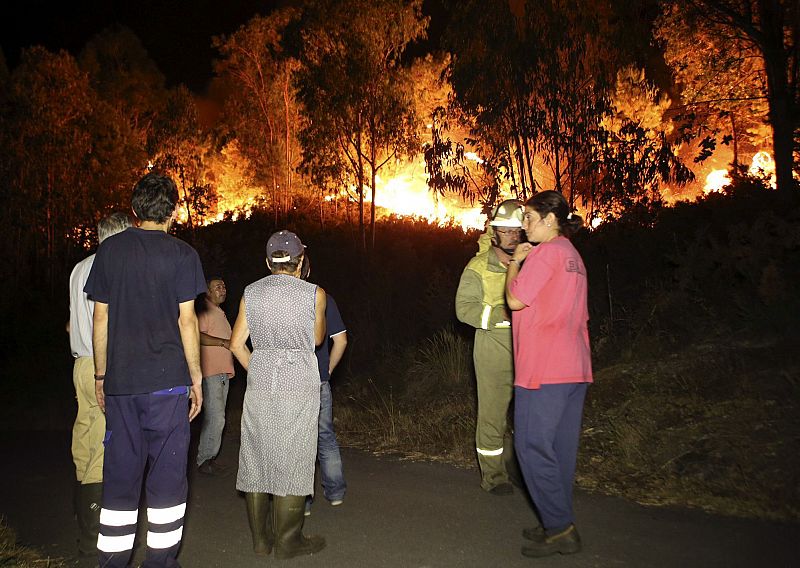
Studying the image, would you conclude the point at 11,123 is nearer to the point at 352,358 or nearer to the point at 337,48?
the point at 337,48

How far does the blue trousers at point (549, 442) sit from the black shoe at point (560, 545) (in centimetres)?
4

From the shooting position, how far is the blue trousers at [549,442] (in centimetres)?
526

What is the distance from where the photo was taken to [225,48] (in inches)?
1778

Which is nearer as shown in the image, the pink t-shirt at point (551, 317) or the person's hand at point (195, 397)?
the person's hand at point (195, 397)

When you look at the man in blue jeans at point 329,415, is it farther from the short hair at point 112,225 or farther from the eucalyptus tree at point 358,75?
the eucalyptus tree at point 358,75

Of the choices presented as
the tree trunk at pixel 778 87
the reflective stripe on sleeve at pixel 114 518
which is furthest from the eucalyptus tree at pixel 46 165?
the reflective stripe on sleeve at pixel 114 518

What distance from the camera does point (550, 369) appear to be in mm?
5215

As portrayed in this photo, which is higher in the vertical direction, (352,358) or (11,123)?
(11,123)

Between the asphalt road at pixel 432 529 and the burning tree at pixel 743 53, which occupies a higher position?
the burning tree at pixel 743 53

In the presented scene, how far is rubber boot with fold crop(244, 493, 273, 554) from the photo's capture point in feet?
18.0

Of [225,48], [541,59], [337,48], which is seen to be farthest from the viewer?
[225,48]

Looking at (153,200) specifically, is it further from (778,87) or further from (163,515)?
(778,87)

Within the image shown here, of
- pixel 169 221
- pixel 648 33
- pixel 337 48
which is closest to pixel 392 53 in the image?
pixel 337 48

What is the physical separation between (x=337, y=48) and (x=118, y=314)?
2102 cm
